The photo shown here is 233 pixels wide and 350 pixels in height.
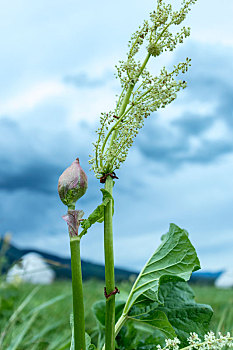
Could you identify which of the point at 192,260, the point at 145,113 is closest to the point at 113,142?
the point at 145,113

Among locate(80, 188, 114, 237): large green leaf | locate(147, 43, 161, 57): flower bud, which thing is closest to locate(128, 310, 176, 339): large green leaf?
locate(80, 188, 114, 237): large green leaf

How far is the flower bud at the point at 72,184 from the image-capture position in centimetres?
128

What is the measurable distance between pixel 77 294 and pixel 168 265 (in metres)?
0.43

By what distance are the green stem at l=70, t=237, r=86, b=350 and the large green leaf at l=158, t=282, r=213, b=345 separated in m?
0.52

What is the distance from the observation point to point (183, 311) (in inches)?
66.7

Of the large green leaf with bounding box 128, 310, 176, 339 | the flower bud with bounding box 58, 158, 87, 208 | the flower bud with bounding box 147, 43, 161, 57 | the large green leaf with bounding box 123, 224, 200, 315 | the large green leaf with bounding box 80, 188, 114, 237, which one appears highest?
the flower bud with bounding box 147, 43, 161, 57

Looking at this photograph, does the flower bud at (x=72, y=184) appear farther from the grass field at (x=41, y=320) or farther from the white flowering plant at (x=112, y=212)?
the grass field at (x=41, y=320)

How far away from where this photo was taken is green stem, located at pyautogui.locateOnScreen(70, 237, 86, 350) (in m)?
1.26

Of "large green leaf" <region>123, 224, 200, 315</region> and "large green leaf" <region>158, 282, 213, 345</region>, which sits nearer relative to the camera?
"large green leaf" <region>123, 224, 200, 315</region>

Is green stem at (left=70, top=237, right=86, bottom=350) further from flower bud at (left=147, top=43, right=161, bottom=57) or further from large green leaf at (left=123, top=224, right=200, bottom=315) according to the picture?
flower bud at (left=147, top=43, right=161, bottom=57)

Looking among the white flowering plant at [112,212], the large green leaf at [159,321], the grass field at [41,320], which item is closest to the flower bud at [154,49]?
the white flowering plant at [112,212]

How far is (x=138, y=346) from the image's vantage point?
1816mm

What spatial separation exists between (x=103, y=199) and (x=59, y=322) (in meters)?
2.46

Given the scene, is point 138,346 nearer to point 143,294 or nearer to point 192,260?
point 143,294
